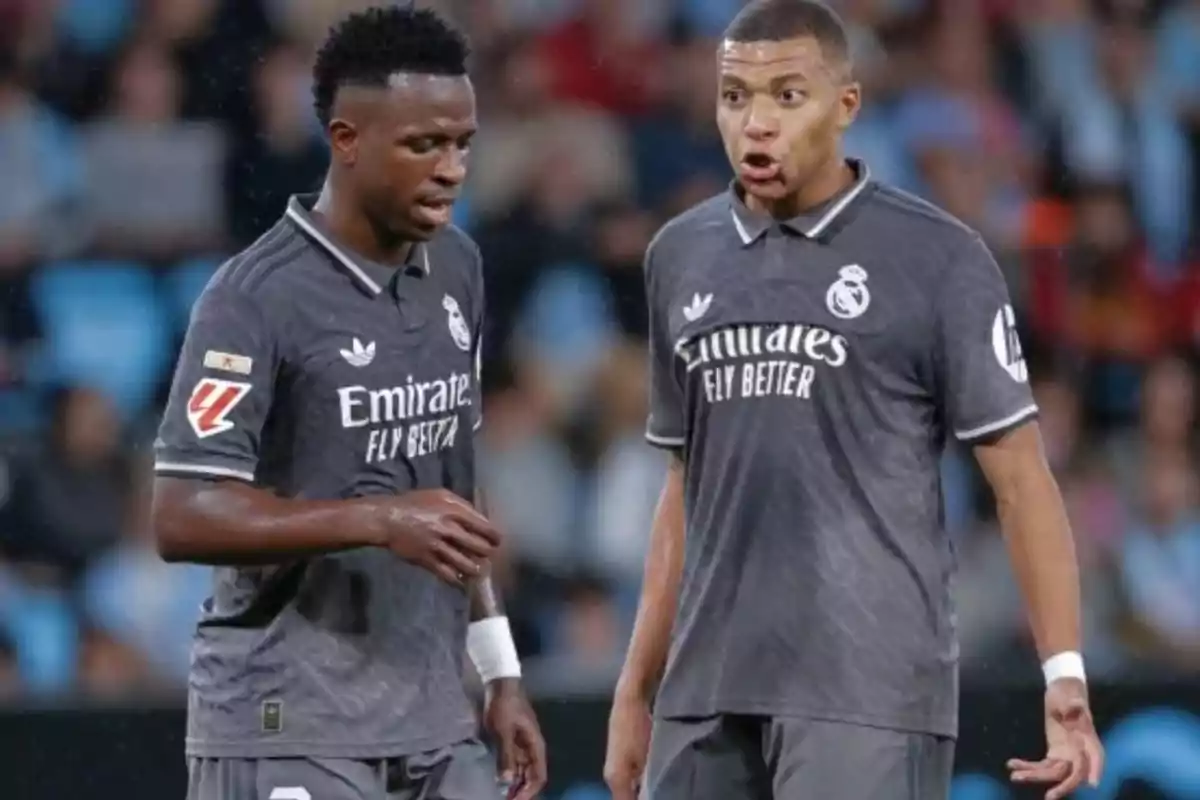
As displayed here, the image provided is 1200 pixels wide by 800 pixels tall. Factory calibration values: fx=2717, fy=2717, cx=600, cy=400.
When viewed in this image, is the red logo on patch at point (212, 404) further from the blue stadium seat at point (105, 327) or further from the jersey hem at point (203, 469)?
the blue stadium seat at point (105, 327)

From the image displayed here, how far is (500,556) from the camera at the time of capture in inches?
294

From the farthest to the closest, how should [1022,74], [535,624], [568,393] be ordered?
[1022,74] → [568,393] → [535,624]

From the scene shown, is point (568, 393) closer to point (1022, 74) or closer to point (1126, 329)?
point (1126, 329)

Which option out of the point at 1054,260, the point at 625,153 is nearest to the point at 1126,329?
the point at 1054,260

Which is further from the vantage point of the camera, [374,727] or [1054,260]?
[1054,260]

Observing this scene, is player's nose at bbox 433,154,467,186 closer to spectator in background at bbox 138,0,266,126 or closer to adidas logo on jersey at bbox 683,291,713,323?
adidas logo on jersey at bbox 683,291,713,323

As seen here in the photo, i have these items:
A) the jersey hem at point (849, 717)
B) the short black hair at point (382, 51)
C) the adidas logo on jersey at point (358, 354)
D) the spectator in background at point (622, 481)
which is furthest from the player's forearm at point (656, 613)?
the spectator in background at point (622, 481)

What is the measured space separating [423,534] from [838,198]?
965mm

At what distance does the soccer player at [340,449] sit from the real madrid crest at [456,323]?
27mm

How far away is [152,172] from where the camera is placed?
8.52 m

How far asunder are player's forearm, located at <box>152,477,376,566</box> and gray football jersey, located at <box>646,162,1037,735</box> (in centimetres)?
68

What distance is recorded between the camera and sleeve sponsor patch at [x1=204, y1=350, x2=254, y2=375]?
14.4 feet

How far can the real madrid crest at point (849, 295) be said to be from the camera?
451cm

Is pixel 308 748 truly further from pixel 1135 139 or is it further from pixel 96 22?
pixel 1135 139
